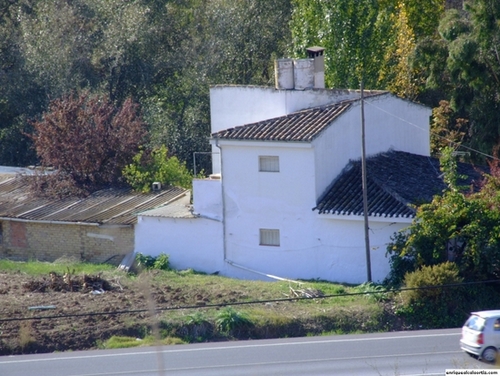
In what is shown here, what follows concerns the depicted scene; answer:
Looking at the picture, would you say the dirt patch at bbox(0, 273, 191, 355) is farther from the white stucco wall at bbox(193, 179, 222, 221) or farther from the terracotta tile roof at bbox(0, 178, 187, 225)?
the terracotta tile roof at bbox(0, 178, 187, 225)

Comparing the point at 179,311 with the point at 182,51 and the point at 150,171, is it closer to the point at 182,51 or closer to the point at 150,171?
the point at 150,171

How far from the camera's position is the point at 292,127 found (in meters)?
27.2

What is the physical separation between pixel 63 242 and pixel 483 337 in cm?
1752

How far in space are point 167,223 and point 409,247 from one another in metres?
8.35

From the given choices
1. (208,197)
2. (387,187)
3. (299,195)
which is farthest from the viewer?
(208,197)

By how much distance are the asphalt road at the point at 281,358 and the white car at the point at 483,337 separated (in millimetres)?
262

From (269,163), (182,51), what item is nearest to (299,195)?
(269,163)

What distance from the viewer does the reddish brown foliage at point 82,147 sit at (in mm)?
33406

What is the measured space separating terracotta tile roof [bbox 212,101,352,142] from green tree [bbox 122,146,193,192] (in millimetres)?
6010

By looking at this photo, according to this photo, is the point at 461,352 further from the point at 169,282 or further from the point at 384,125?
the point at 384,125

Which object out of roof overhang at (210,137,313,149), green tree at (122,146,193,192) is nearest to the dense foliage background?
green tree at (122,146,193,192)

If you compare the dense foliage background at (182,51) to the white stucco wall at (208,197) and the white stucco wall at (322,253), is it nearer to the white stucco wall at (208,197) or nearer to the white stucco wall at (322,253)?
the white stucco wall at (208,197)

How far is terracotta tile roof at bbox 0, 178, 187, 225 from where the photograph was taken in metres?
29.8

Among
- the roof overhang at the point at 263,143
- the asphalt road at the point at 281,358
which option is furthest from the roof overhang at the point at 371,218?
the asphalt road at the point at 281,358
